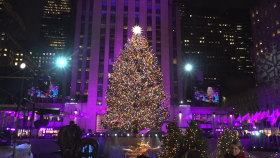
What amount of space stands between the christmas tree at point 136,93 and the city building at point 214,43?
93090mm

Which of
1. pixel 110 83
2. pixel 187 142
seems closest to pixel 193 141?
pixel 187 142

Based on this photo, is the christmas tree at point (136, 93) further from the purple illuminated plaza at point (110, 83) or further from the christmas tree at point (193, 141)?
the christmas tree at point (193, 141)

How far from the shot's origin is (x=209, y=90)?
210 ft

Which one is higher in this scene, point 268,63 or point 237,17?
point 237,17

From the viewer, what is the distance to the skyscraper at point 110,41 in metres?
42.6

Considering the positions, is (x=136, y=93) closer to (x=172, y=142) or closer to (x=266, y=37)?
(x=172, y=142)

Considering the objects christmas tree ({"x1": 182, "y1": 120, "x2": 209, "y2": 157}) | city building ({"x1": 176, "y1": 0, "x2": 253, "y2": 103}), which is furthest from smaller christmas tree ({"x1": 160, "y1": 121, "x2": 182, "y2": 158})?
city building ({"x1": 176, "y1": 0, "x2": 253, "y2": 103})

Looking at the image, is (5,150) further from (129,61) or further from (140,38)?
(140,38)

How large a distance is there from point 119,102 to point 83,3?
3040cm

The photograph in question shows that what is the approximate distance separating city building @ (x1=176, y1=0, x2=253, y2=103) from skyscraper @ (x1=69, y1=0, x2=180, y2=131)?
7409cm

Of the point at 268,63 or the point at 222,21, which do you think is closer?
the point at 268,63

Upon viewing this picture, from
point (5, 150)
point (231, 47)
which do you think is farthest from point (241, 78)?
point (5, 150)

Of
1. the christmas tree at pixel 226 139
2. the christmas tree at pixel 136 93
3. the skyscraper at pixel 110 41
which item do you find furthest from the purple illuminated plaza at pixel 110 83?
the christmas tree at pixel 226 139

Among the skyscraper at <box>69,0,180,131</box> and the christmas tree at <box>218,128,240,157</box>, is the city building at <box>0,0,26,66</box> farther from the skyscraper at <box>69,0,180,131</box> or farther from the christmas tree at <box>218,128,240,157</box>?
the christmas tree at <box>218,128,240,157</box>
